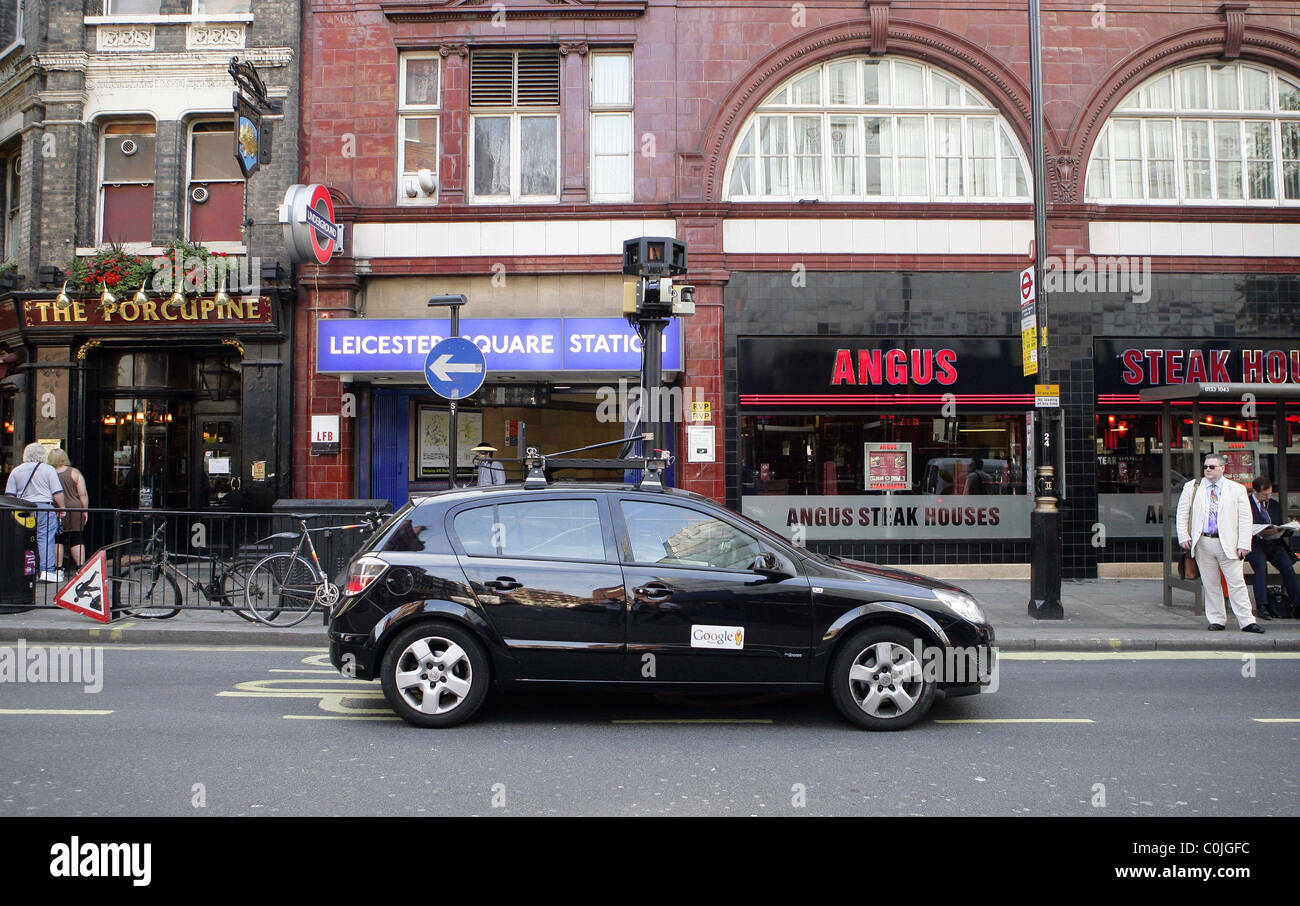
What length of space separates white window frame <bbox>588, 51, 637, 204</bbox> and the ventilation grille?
63 centimetres

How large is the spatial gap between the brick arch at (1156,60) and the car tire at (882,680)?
10849 mm

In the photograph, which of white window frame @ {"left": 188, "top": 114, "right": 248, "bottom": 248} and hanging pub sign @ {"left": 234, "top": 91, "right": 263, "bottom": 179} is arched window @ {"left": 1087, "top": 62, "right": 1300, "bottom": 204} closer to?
hanging pub sign @ {"left": 234, "top": 91, "right": 263, "bottom": 179}

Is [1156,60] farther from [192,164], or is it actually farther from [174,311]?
[174,311]

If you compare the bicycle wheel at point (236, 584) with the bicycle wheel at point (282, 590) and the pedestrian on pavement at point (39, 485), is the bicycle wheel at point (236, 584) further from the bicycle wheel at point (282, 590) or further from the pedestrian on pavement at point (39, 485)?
the pedestrian on pavement at point (39, 485)

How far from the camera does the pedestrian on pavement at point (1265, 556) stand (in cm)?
1016

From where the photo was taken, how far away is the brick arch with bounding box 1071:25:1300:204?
1409 cm

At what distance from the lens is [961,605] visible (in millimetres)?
6023

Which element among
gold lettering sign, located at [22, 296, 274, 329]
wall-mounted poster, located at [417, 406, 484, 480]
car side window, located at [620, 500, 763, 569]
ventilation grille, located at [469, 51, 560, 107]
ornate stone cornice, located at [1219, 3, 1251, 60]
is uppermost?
ornate stone cornice, located at [1219, 3, 1251, 60]

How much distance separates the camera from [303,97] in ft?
47.1

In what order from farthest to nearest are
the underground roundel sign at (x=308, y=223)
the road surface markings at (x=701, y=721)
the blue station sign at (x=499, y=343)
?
the blue station sign at (x=499, y=343), the underground roundel sign at (x=308, y=223), the road surface markings at (x=701, y=721)

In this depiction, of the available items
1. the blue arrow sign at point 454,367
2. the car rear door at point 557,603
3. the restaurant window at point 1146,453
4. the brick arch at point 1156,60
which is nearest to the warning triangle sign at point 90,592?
the blue arrow sign at point 454,367

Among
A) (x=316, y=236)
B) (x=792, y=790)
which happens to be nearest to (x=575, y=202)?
(x=316, y=236)

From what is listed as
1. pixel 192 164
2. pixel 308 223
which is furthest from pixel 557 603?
pixel 192 164

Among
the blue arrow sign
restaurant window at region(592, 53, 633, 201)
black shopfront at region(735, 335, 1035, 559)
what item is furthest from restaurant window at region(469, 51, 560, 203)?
the blue arrow sign
